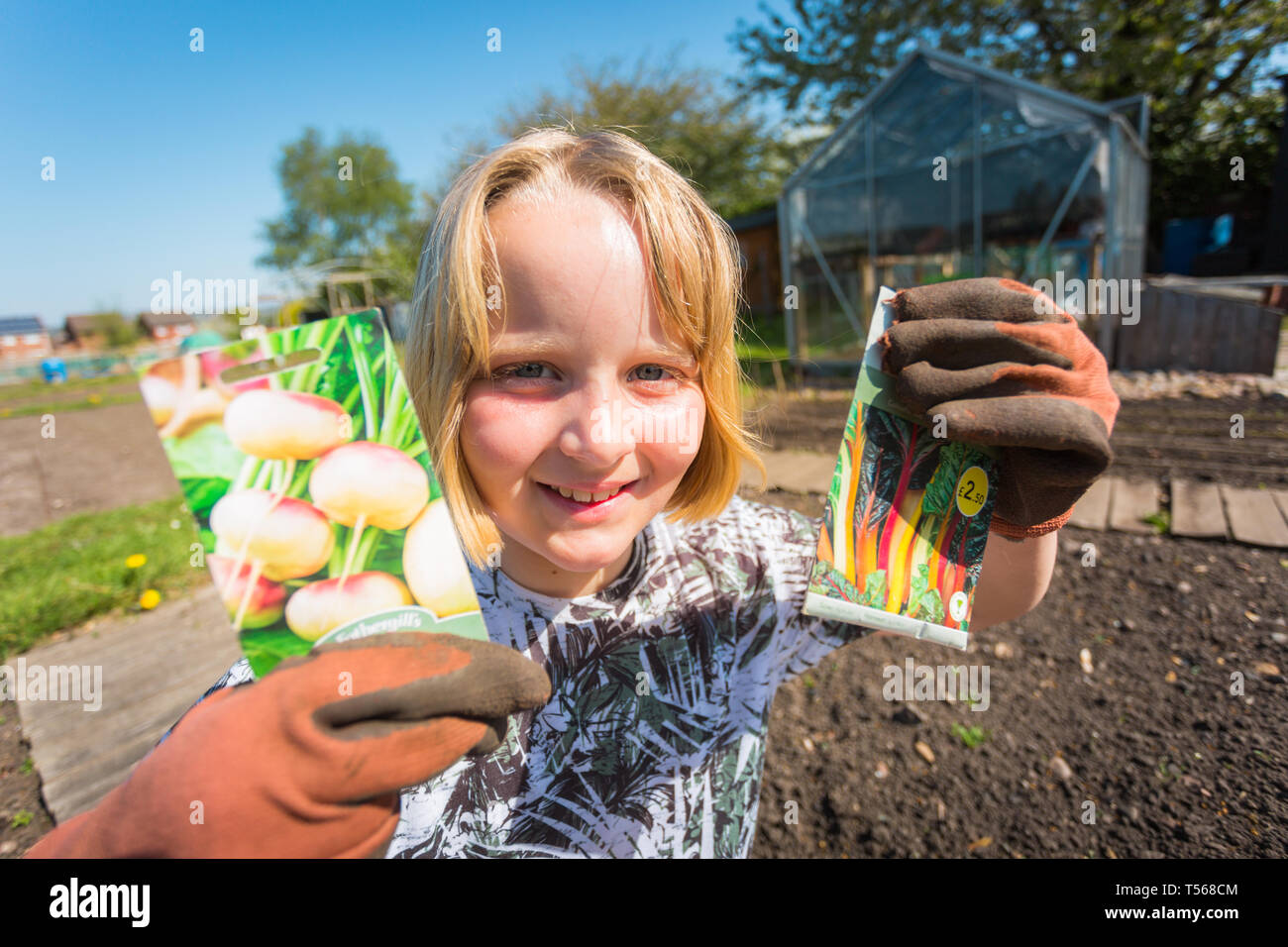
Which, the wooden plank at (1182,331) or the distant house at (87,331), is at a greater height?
the distant house at (87,331)

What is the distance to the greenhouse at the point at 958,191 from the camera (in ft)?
25.2

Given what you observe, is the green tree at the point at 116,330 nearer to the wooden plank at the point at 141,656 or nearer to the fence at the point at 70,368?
the fence at the point at 70,368

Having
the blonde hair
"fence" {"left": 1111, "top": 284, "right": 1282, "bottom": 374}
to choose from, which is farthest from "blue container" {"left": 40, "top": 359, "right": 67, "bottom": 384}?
"fence" {"left": 1111, "top": 284, "right": 1282, "bottom": 374}

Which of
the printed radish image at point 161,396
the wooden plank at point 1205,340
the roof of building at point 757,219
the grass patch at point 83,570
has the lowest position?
the grass patch at point 83,570

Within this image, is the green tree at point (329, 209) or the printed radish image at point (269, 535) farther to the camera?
the green tree at point (329, 209)

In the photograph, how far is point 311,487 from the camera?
2.48 ft

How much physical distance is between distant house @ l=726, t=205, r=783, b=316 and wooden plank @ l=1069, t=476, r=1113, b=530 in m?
13.2

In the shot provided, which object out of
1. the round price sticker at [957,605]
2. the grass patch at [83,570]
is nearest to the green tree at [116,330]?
the grass patch at [83,570]

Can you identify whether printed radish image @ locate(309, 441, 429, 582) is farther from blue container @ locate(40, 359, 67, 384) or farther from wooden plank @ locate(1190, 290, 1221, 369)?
blue container @ locate(40, 359, 67, 384)

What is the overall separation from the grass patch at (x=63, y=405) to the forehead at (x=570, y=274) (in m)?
18.5

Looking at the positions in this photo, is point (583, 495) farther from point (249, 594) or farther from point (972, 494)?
point (972, 494)

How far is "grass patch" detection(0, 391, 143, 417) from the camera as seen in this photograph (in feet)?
49.1

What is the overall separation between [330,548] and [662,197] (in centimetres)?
71
